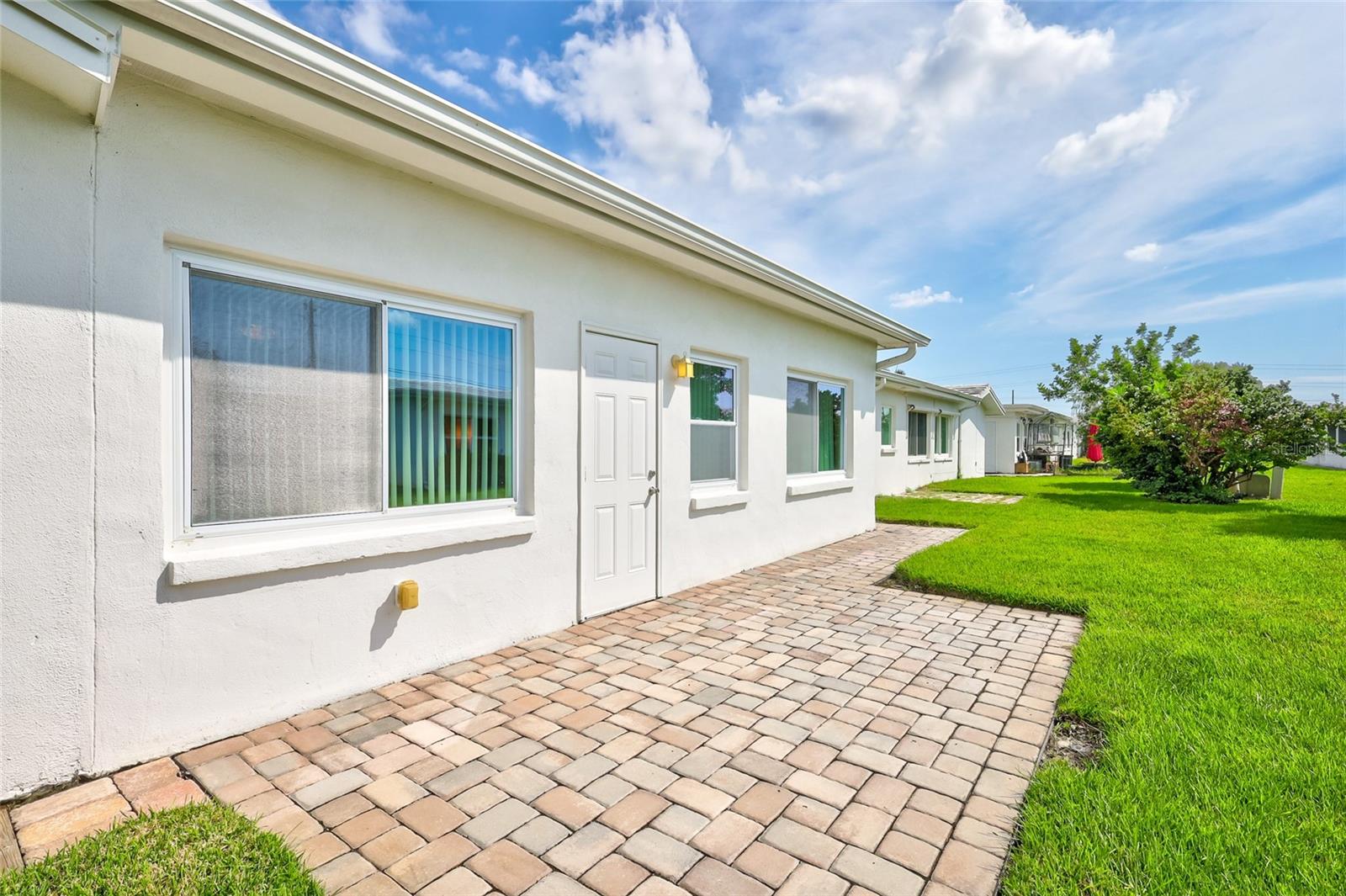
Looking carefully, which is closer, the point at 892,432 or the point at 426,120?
the point at 426,120

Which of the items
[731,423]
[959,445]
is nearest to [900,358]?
[731,423]

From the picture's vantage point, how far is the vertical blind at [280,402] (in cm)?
306

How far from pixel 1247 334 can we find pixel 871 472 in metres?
29.4

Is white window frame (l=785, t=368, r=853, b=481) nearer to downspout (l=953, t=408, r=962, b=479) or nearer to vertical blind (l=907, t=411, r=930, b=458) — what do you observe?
vertical blind (l=907, t=411, r=930, b=458)

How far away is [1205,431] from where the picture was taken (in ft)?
42.5

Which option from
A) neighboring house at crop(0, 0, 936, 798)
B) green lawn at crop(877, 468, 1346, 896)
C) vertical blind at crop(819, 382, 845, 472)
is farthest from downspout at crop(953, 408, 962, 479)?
neighboring house at crop(0, 0, 936, 798)

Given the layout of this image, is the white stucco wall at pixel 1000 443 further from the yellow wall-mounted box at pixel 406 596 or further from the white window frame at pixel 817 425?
the yellow wall-mounted box at pixel 406 596

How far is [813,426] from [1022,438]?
25788mm

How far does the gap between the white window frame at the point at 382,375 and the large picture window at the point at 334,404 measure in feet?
0.05

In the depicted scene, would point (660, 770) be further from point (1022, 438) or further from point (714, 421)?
point (1022, 438)

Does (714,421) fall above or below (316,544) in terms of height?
above

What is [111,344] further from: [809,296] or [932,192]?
[932,192]

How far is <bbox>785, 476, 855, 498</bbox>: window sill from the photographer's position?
7.66 meters

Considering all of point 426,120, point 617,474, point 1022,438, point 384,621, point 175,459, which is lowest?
point 384,621
